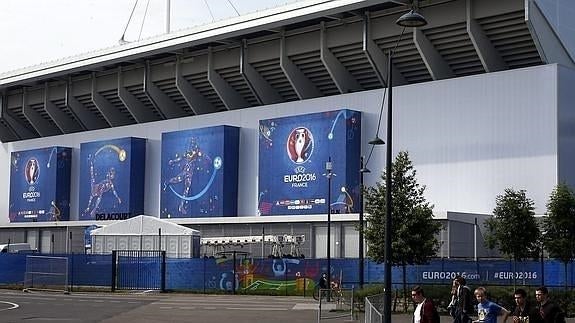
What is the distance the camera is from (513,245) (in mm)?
38438

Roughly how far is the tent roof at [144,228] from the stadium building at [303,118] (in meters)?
6.10

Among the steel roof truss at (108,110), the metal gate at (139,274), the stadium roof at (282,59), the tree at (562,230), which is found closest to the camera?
the tree at (562,230)

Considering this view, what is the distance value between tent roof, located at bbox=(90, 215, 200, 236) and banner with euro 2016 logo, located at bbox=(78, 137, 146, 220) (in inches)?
564

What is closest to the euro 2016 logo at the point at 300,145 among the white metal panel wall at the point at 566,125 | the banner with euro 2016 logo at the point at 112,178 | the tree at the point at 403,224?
the banner with euro 2016 logo at the point at 112,178

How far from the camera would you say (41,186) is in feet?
274

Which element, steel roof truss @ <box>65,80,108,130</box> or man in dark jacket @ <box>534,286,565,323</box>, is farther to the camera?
steel roof truss @ <box>65,80,108,130</box>

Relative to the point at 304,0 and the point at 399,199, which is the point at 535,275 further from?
the point at 304,0

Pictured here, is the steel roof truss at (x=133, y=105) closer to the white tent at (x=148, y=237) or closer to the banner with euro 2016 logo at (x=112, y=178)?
the banner with euro 2016 logo at (x=112, y=178)

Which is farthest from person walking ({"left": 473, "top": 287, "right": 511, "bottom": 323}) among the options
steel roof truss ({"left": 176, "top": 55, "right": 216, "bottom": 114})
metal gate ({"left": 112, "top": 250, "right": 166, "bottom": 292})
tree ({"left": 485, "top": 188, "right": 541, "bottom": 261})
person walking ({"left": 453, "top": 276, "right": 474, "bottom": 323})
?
steel roof truss ({"left": 176, "top": 55, "right": 216, "bottom": 114})

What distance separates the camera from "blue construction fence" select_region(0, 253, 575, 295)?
4041 cm

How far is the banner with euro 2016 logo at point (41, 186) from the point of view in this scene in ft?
270

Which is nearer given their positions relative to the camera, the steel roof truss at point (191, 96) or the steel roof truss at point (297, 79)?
the steel roof truss at point (297, 79)

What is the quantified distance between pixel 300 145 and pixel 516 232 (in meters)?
27.6

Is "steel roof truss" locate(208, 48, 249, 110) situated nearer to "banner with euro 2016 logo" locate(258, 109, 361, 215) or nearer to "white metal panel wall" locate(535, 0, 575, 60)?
"banner with euro 2016 logo" locate(258, 109, 361, 215)
